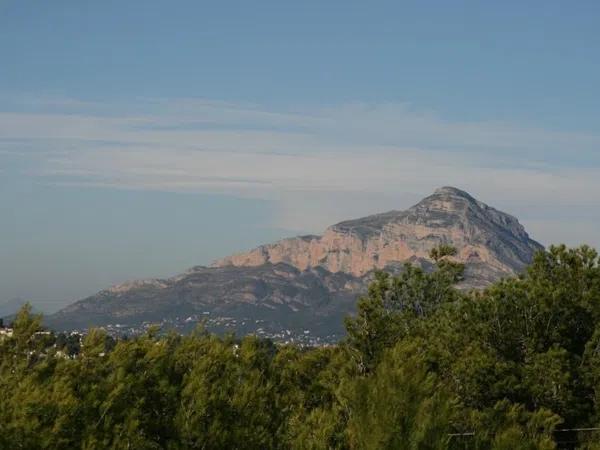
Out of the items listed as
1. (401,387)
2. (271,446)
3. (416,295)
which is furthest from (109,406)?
(416,295)

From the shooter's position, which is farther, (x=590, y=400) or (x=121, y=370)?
(x=590, y=400)

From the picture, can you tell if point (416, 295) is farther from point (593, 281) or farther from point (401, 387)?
point (401, 387)

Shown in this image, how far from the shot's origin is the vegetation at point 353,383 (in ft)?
71.0

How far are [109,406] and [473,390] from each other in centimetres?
1749

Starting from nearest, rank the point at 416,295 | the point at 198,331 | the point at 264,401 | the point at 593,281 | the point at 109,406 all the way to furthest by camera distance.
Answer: the point at 109,406 < the point at 264,401 < the point at 198,331 < the point at 593,281 < the point at 416,295

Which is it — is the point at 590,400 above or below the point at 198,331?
below

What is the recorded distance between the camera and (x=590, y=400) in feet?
116

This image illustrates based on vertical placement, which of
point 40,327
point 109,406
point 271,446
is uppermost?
point 40,327

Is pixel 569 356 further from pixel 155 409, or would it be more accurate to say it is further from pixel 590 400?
pixel 155 409

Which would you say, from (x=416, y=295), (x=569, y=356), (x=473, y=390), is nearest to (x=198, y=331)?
(x=473, y=390)

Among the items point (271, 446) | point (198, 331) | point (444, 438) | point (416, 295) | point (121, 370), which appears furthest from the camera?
point (416, 295)

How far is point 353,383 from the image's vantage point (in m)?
22.6

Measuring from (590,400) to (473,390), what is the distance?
4982 millimetres

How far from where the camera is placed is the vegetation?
2164 cm
